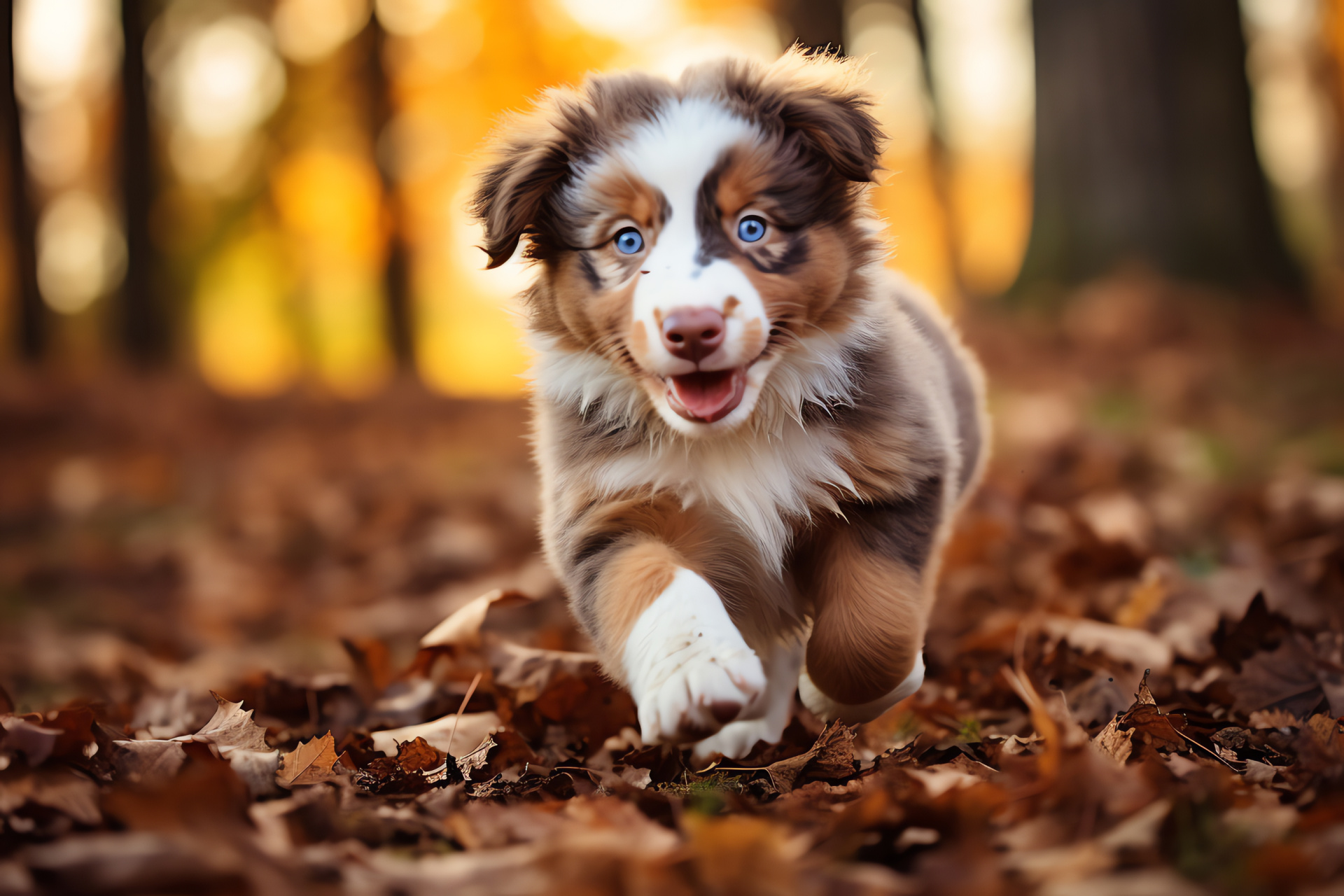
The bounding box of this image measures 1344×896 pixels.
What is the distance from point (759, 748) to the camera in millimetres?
2795

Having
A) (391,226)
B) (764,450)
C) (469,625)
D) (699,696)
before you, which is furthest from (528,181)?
(391,226)

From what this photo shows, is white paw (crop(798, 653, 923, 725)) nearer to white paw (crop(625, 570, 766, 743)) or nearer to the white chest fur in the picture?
the white chest fur

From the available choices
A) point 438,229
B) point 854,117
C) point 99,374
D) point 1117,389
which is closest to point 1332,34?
point 438,229

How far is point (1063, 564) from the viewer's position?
427 cm

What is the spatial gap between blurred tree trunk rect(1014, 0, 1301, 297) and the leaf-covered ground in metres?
0.81

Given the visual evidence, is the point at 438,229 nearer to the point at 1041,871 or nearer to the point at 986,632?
the point at 986,632

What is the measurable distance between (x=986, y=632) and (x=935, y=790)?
5.16 ft

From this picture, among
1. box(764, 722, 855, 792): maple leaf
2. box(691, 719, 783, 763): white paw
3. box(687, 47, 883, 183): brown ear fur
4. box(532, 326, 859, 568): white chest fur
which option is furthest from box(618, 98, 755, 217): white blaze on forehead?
box(691, 719, 783, 763): white paw

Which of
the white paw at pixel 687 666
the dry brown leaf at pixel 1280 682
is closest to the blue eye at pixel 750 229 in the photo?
the white paw at pixel 687 666

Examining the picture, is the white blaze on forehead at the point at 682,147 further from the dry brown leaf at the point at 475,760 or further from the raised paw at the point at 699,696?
the dry brown leaf at the point at 475,760

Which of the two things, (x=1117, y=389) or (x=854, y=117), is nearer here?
(x=854, y=117)

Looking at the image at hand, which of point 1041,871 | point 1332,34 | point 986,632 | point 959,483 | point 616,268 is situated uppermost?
point 1332,34

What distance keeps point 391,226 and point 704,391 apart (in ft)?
57.2

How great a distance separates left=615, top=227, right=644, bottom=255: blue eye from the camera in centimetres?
273
